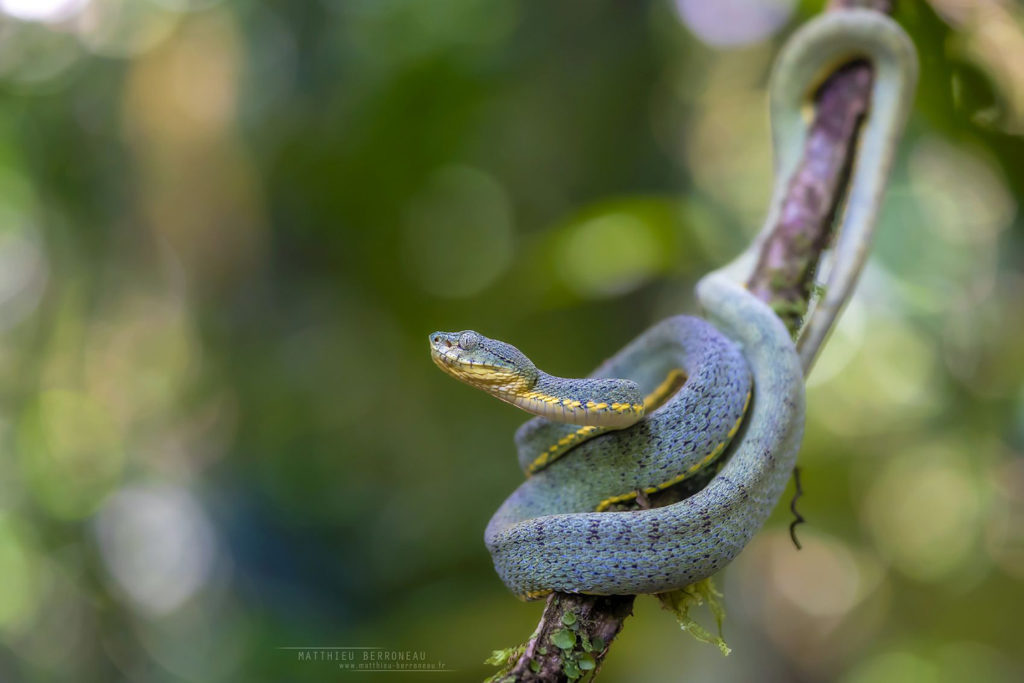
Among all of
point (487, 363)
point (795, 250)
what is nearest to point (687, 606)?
point (487, 363)

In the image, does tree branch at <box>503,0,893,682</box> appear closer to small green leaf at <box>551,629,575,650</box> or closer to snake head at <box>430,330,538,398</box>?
small green leaf at <box>551,629,575,650</box>

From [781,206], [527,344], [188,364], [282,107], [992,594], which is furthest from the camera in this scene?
[188,364]

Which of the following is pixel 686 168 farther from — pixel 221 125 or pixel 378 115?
pixel 221 125

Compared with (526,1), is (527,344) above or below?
below

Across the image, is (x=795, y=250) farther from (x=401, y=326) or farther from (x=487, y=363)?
(x=401, y=326)

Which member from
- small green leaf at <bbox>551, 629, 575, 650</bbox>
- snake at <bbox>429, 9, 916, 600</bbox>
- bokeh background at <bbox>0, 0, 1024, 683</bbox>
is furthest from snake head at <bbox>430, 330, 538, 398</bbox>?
bokeh background at <bbox>0, 0, 1024, 683</bbox>

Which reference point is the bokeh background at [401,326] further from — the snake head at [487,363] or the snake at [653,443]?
the snake head at [487,363]

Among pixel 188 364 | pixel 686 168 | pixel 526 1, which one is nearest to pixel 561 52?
pixel 526 1
